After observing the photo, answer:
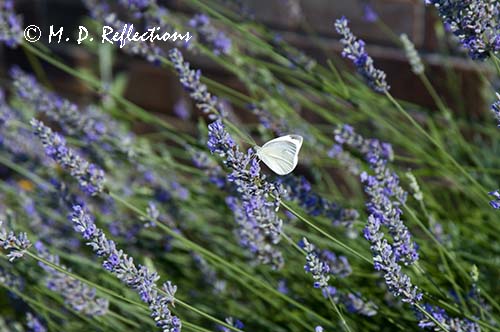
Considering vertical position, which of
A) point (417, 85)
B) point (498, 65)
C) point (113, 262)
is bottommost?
point (113, 262)

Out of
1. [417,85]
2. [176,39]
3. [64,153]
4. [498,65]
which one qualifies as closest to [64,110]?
[176,39]

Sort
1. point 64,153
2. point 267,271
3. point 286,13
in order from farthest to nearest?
point 286,13, point 267,271, point 64,153

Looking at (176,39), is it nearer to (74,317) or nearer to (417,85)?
(74,317)

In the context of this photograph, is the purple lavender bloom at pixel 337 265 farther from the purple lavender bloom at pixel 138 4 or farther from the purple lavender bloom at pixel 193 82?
the purple lavender bloom at pixel 138 4

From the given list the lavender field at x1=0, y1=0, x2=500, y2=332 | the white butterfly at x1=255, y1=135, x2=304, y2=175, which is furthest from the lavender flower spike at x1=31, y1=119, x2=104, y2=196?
the white butterfly at x1=255, y1=135, x2=304, y2=175

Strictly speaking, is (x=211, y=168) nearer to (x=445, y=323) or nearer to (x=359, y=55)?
(x=359, y=55)

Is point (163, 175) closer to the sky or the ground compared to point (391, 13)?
closer to the ground

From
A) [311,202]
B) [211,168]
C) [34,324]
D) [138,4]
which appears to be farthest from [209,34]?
[34,324]

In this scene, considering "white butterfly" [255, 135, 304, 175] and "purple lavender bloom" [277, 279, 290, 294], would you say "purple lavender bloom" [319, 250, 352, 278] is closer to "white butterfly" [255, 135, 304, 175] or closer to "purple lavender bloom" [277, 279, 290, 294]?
"purple lavender bloom" [277, 279, 290, 294]
